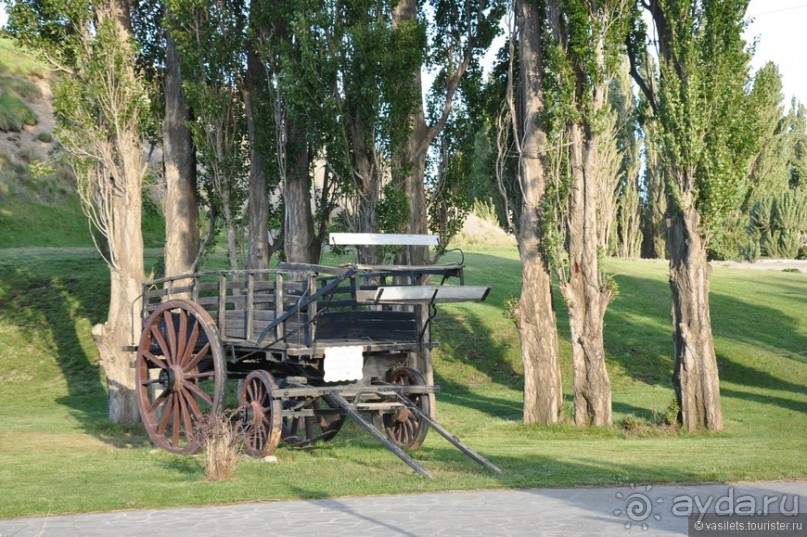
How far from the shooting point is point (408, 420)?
14.6 meters

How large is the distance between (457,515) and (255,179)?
13.9 meters

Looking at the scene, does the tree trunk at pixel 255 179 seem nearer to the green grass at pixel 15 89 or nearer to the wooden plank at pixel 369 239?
the wooden plank at pixel 369 239

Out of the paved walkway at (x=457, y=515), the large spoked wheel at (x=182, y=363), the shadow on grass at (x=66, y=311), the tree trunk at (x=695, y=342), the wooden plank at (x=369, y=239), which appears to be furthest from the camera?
the shadow on grass at (x=66, y=311)

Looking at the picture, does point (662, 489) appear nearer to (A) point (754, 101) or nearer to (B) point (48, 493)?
(B) point (48, 493)

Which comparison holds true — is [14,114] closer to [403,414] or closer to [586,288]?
[586,288]

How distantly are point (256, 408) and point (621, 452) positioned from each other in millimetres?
5356

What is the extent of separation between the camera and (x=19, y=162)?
45.2m

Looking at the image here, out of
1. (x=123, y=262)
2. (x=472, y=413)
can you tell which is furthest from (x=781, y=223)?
(x=123, y=262)

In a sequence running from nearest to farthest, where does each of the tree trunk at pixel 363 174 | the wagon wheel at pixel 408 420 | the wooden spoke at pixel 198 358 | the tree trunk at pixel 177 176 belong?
the wagon wheel at pixel 408 420 < the wooden spoke at pixel 198 358 < the tree trunk at pixel 363 174 < the tree trunk at pixel 177 176

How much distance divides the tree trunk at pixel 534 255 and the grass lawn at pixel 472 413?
1.96 ft

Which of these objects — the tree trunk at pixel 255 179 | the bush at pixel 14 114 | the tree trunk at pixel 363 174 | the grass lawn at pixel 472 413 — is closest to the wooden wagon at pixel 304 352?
the grass lawn at pixel 472 413

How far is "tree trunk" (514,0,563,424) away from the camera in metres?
19.7

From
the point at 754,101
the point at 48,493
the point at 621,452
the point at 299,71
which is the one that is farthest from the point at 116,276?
the point at 754,101

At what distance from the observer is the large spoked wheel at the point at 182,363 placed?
14.6m
